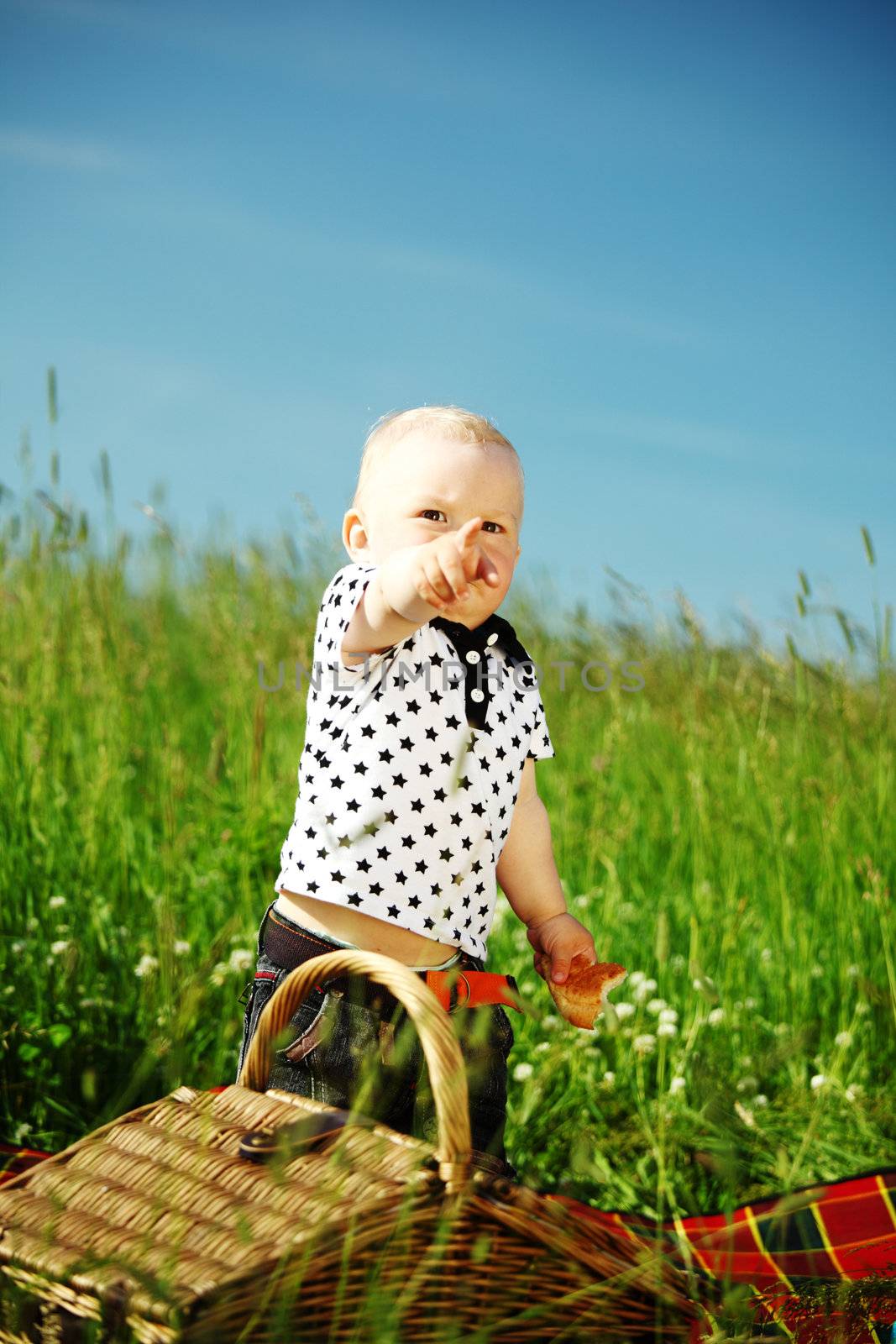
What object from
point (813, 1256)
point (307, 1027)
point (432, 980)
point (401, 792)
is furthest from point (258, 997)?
point (813, 1256)

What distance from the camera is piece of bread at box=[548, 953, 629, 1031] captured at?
1.78 metres

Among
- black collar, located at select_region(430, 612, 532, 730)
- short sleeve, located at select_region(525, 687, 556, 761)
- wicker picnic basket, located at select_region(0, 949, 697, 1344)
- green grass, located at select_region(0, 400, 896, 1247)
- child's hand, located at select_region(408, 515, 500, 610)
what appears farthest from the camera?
green grass, located at select_region(0, 400, 896, 1247)

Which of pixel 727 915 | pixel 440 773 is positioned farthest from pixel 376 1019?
pixel 727 915

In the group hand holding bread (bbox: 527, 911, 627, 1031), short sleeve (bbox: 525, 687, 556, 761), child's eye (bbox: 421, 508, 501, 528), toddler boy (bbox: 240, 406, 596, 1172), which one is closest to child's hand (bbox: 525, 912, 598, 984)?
hand holding bread (bbox: 527, 911, 627, 1031)

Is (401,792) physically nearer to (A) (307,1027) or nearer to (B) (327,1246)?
(A) (307,1027)

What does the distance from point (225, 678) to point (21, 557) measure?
1172mm

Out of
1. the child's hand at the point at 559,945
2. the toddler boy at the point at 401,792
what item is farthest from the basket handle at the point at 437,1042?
the child's hand at the point at 559,945

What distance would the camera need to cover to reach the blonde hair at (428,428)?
5.89 feet

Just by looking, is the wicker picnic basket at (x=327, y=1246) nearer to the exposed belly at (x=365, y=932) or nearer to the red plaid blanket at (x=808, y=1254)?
the exposed belly at (x=365, y=932)

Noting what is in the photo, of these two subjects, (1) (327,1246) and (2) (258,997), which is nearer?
(1) (327,1246)

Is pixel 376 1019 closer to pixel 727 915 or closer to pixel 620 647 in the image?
pixel 727 915

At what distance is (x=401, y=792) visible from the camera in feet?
5.70

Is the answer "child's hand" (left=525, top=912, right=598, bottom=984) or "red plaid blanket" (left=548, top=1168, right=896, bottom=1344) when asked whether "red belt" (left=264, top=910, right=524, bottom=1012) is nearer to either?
"child's hand" (left=525, top=912, right=598, bottom=984)

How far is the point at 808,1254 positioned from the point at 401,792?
35.2 inches
